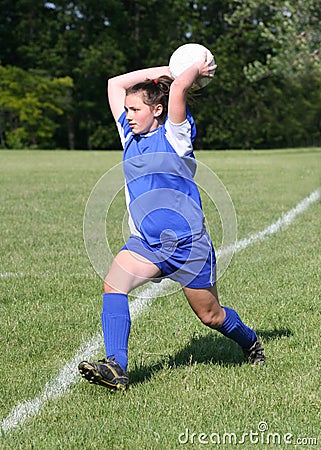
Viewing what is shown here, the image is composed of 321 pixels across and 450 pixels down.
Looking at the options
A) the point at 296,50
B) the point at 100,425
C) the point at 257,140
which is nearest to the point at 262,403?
the point at 100,425

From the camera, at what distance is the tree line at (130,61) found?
46.6 m

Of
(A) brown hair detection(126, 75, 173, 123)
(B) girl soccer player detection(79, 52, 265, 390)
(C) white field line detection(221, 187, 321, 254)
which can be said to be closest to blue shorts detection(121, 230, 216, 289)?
(B) girl soccer player detection(79, 52, 265, 390)

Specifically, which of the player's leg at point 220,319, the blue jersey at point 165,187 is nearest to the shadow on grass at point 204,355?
the player's leg at point 220,319

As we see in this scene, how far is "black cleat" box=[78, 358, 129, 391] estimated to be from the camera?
3557 mm

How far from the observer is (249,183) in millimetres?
16406

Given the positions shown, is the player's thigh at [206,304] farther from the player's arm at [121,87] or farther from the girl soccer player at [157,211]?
the player's arm at [121,87]

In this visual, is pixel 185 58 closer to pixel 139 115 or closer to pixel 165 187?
pixel 139 115

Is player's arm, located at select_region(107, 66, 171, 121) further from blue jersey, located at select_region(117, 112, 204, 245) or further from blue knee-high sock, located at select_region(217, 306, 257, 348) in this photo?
blue knee-high sock, located at select_region(217, 306, 257, 348)

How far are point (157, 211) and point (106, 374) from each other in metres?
0.85

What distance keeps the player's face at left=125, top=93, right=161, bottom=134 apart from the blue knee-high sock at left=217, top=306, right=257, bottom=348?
1144mm

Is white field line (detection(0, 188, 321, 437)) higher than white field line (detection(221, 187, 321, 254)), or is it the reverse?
white field line (detection(0, 188, 321, 437))

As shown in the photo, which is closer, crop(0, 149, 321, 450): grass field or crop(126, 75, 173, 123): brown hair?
crop(0, 149, 321, 450): grass field

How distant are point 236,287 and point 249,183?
10.3 meters

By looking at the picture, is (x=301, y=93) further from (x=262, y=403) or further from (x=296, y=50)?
(x=262, y=403)
